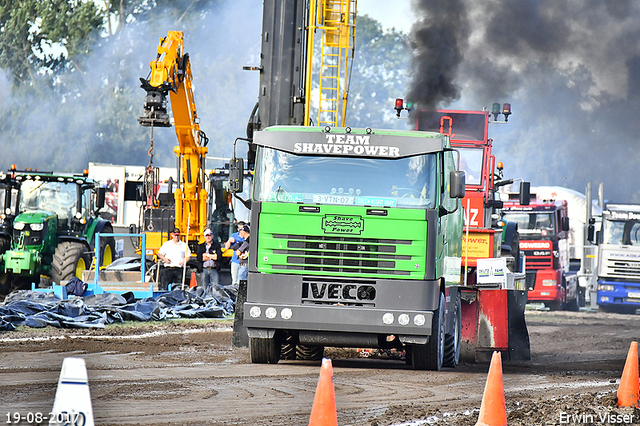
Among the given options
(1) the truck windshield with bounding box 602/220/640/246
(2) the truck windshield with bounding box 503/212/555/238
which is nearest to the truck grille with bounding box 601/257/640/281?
(1) the truck windshield with bounding box 602/220/640/246

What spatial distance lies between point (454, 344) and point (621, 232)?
753 inches

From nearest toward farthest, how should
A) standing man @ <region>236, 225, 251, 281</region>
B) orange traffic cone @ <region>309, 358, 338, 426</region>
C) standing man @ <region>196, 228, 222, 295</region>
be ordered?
1. orange traffic cone @ <region>309, 358, 338, 426</region>
2. standing man @ <region>236, 225, 251, 281</region>
3. standing man @ <region>196, 228, 222, 295</region>

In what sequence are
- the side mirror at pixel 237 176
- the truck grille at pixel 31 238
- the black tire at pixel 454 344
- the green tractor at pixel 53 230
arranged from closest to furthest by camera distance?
the side mirror at pixel 237 176 < the black tire at pixel 454 344 < the green tractor at pixel 53 230 < the truck grille at pixel 31 238

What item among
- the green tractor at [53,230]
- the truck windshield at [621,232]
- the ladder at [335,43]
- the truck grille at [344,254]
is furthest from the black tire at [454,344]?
the truck windshield at [621,232]

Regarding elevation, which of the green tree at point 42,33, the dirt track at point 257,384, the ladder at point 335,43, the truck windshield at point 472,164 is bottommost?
the dirt track at point 257,384

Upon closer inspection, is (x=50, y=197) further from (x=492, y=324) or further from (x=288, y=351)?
(x=492, y=324)

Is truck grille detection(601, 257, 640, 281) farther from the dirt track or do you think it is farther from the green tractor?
the green tractor

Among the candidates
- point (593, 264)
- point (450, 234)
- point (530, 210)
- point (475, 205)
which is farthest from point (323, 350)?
point (593, 264)

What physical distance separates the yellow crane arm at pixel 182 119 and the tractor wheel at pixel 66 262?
2428mm

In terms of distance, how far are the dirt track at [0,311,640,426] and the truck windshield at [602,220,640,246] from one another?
15.1 m

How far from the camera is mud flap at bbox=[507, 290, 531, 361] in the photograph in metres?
14.1

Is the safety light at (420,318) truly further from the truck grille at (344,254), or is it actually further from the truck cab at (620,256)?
the truck cab at (620,256)

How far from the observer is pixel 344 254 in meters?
10.9

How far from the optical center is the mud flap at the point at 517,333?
46.2ft
